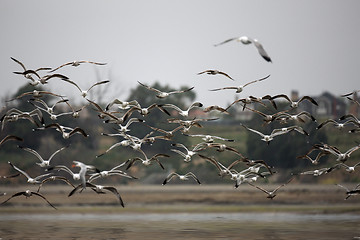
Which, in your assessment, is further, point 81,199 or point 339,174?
point 339,174

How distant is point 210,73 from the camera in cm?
4100

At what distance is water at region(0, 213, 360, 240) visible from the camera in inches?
1832

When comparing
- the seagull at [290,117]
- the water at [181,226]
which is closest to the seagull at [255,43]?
the seagull at [290,117]

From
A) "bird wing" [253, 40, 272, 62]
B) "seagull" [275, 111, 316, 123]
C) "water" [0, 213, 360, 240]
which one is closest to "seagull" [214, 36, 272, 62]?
"bird wing" [253, 40, 272, 62]

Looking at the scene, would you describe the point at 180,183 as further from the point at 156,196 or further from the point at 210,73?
the point at 210,73

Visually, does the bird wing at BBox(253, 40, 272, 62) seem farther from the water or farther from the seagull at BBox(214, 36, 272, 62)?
the water

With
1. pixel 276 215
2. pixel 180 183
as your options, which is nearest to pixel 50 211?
pixel 276 215

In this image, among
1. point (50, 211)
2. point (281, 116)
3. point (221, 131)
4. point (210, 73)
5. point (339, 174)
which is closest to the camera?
point (210, 73)

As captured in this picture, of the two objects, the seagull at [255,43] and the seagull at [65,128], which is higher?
the seagull at [255,43]

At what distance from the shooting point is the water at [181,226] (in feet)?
153

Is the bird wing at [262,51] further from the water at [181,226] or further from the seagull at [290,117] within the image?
the water at [181,226]

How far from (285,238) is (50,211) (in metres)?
22.7

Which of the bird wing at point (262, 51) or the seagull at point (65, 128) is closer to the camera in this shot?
the bird wing at point (262, 51)

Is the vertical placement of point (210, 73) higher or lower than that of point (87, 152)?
higher
